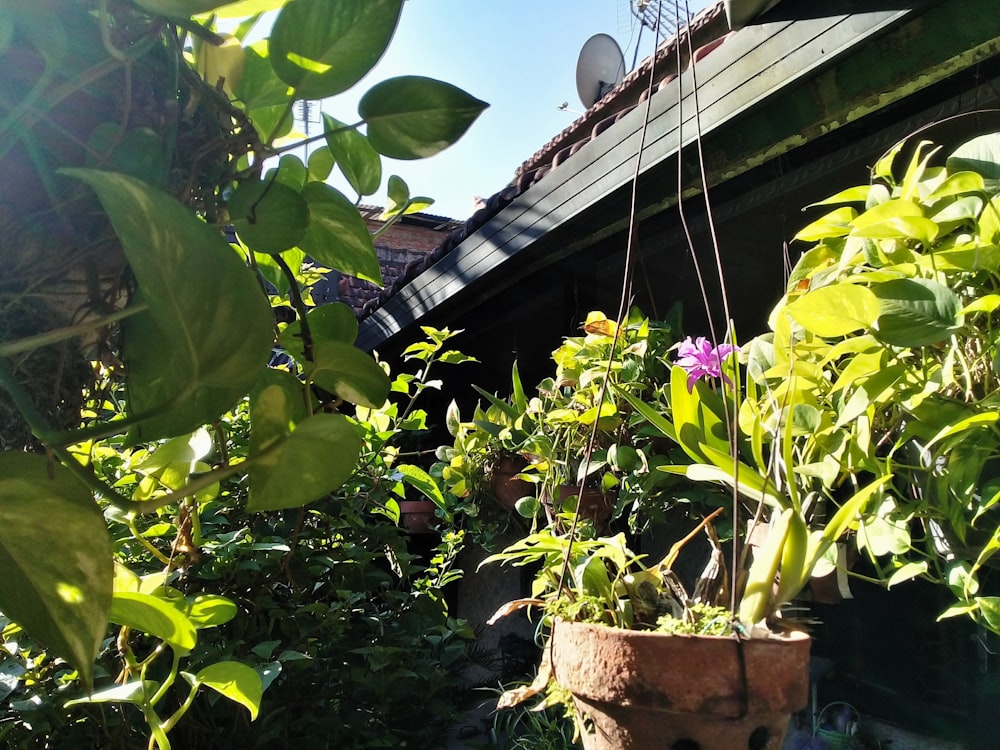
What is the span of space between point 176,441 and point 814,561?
0.45 metres

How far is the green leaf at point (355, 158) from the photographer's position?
412mm

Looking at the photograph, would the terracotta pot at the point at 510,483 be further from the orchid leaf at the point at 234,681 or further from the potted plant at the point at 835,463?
the orchid leaf at the point at 234,681

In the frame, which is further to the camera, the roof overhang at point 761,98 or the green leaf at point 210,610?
the roof overhang at point 761,98

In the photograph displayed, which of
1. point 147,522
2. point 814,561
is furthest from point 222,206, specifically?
point 147,522

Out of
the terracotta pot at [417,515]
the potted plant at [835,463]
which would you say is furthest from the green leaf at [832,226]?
the terracotta pot at [417,515]

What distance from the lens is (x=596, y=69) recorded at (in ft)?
10.4

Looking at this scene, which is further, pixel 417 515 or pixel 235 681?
pixel 417 515

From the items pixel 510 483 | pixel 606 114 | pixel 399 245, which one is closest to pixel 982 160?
pixel 510 483

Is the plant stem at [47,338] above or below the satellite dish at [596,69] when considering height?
below

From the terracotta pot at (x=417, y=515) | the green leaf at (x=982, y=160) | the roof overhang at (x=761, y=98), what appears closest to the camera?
the green leaf at (x=982, y=160)

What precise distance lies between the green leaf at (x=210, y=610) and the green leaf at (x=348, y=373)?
255 mm

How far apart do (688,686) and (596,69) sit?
314 centimetres

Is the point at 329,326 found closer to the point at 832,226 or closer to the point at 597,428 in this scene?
the point at 832,226

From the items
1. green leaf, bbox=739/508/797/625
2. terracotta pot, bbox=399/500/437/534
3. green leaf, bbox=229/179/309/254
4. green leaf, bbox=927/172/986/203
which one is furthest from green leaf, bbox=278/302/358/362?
terracotta pot, bbox=399/500/437/534
